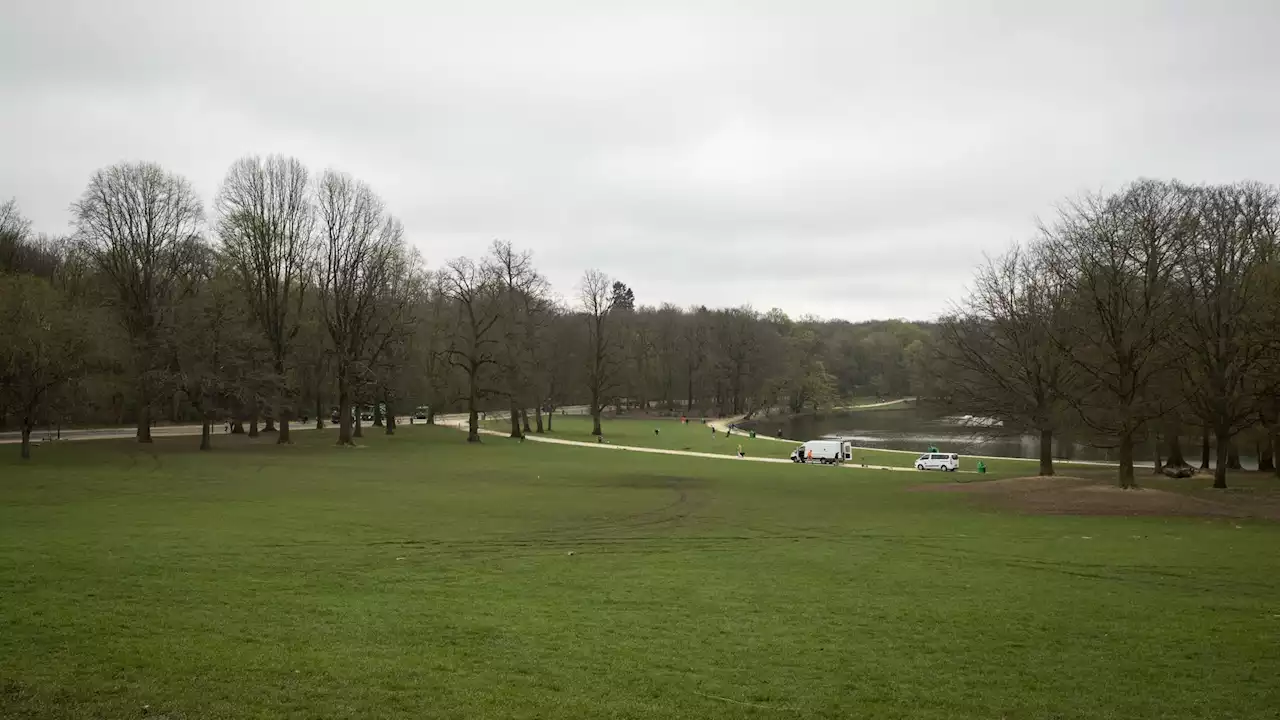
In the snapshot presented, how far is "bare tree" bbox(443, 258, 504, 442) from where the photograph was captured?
65688 mm

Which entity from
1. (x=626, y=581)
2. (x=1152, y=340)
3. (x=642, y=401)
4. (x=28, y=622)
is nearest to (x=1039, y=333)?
(x=1152, y=340)

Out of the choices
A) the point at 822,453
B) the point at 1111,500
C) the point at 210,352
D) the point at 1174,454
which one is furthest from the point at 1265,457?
the point at 210,352

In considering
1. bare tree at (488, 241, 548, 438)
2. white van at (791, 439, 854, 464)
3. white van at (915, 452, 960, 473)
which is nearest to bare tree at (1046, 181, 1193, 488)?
white van at (915, 452, 960, 473)

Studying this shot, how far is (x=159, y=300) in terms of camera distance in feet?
171

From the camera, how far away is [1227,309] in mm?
36875

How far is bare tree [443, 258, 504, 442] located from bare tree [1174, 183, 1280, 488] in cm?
4753

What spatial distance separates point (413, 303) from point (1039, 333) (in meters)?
56.2

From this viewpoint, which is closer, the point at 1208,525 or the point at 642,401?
the point at 1208,525

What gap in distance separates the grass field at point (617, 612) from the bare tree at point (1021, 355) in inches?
603

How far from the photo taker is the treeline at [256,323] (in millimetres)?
44875

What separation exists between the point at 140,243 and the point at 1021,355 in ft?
176

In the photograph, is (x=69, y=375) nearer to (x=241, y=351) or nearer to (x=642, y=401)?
(x=241, y=351)

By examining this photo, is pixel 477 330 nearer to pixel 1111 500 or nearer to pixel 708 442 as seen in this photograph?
pixel 708 442

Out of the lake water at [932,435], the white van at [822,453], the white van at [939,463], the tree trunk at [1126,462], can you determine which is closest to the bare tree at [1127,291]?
the tree trunk at [1126,462]
